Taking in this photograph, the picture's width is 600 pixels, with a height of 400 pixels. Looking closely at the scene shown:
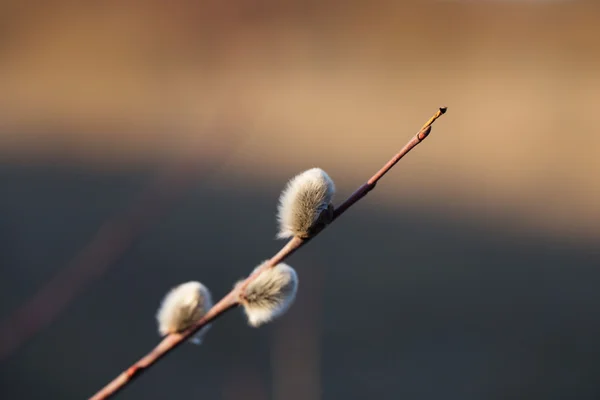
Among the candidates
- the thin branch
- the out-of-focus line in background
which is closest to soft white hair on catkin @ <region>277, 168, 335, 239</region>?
the thin branch

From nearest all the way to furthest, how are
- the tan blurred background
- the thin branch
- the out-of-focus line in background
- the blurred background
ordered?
the thin branch < the out-of-focus line in background < the blurred background < the tan blurred background

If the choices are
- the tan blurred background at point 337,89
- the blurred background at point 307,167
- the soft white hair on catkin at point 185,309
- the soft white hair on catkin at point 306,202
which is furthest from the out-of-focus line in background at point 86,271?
the tan blurred background at point 337,89

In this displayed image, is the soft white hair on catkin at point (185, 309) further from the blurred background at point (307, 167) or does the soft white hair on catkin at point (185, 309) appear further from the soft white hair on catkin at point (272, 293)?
the blurred background at point (307, 167)

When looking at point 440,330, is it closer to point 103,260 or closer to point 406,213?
point 406,213

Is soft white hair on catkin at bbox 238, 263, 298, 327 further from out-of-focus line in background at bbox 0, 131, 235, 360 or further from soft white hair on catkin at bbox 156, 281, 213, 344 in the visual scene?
out-of-focus line in background at bbox 0, 131, 235, 360

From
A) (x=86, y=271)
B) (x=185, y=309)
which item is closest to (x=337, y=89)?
(x=86, y=271)

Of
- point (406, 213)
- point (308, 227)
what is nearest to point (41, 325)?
point (308, 227)
